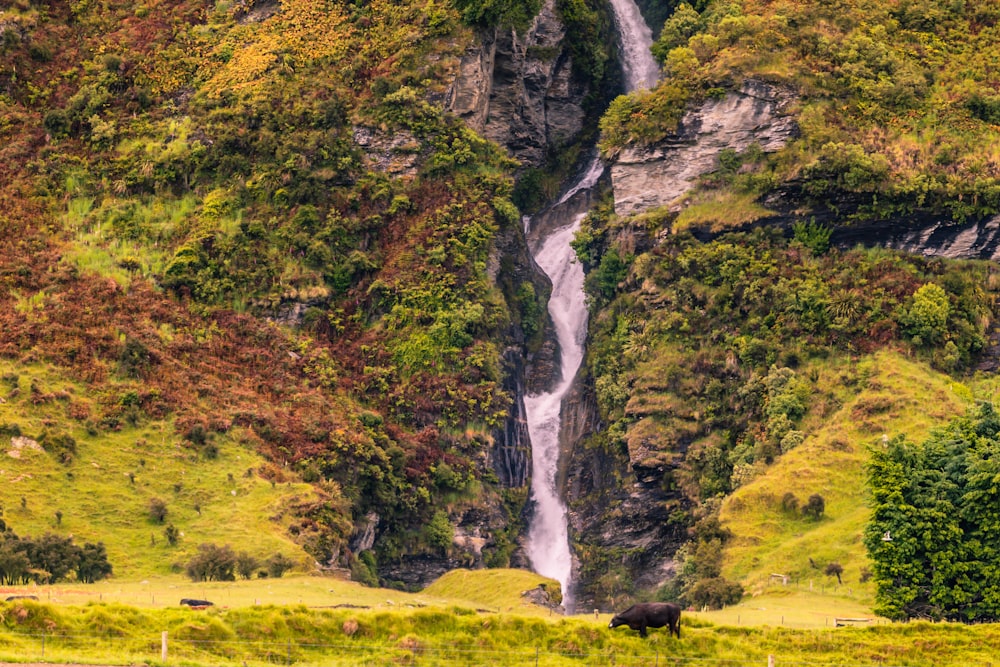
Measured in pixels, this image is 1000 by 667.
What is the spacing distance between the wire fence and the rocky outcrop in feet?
231

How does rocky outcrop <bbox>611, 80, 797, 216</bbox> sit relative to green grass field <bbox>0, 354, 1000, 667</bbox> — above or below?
above

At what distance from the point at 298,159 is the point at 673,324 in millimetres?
33063

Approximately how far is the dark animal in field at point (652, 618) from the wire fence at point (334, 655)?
107cm

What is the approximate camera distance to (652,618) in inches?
2997

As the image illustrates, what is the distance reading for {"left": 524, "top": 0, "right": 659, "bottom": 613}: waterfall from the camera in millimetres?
134375


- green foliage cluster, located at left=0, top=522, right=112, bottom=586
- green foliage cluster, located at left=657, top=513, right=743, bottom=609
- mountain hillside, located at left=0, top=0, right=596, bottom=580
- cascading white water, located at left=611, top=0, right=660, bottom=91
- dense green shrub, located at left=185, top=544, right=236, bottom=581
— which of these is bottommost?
green foliage cluster, located at left=657, top=513, right=743, bottom=609

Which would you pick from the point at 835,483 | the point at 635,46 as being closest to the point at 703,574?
the point at 835,483

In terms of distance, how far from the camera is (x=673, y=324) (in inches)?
5349

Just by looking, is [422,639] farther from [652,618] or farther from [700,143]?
[700,143]

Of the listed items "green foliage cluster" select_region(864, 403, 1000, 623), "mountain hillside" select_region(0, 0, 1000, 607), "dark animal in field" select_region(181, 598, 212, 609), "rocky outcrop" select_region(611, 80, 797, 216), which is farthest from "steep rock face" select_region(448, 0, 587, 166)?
"dark animal in field" select_region(181, 598, 212, 609)

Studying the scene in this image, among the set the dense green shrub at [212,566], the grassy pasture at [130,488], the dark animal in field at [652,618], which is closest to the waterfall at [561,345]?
the grassy pasture at [130,488]

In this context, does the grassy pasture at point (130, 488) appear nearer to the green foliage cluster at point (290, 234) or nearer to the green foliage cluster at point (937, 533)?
the green foliage cluster at point (290, 234)

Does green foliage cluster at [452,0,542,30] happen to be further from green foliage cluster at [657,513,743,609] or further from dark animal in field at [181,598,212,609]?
dark animal in field at [181,598,212,609]

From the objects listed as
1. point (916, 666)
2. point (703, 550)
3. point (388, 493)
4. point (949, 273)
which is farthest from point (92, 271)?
point (916, 666)
